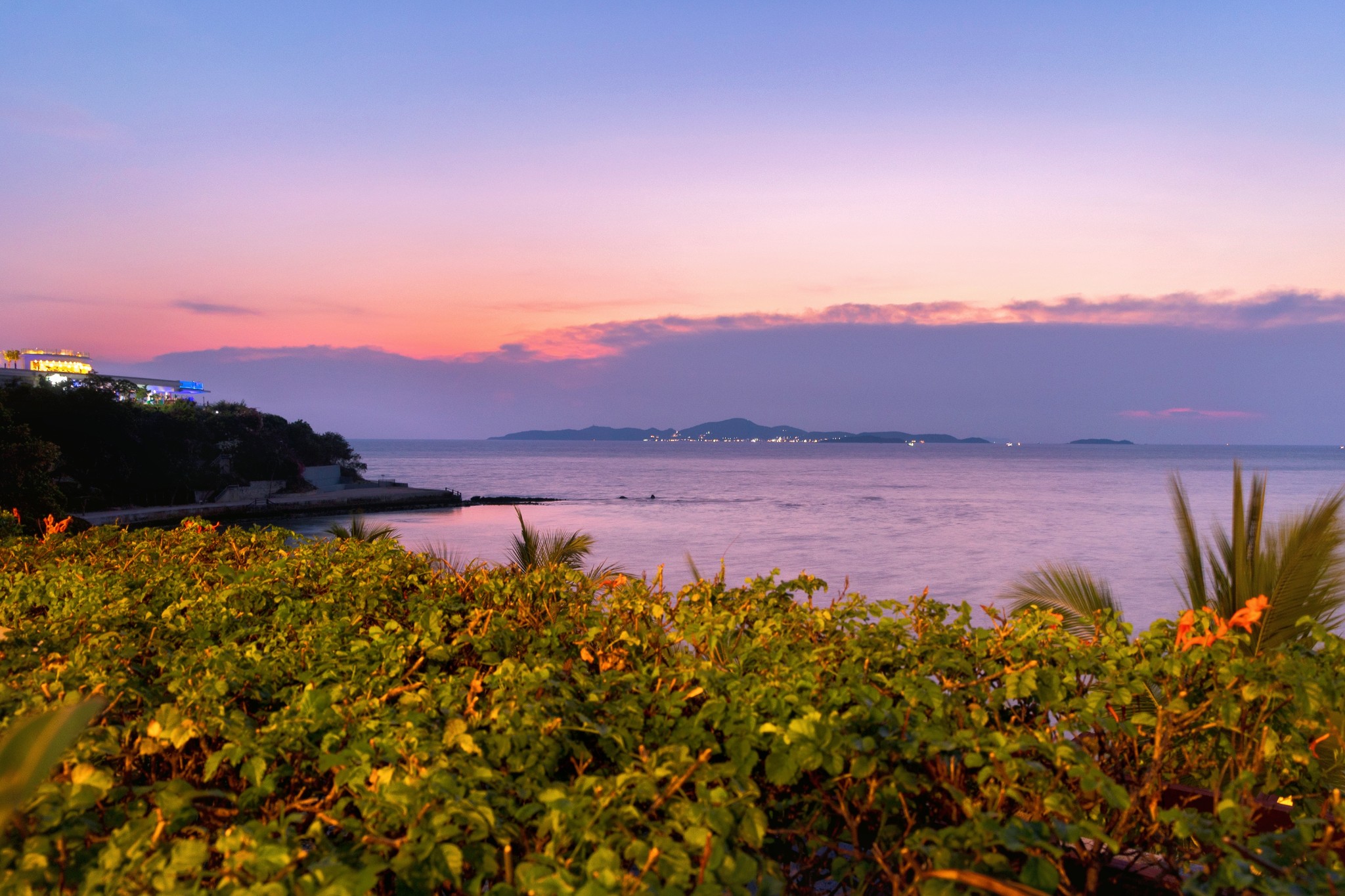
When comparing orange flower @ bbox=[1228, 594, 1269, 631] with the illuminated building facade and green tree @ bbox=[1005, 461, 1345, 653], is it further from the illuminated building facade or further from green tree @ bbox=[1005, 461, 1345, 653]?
the illuminated building facade

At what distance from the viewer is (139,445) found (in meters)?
43.0

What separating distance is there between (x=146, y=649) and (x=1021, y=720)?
3094 millimetres

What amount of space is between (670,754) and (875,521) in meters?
49.2

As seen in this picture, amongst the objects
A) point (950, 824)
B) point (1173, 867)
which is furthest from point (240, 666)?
point (1173, 867)

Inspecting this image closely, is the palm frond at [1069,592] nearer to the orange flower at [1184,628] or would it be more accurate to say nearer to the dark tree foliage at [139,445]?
the orange flower at [1184,628]

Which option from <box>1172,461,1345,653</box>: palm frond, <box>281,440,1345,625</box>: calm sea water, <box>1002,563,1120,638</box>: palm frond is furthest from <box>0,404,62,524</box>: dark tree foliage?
<box>1172,461,1345,653</box>: palm frond

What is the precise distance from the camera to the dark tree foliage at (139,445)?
129ft

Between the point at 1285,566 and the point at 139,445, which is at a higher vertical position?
the point at 1285,566

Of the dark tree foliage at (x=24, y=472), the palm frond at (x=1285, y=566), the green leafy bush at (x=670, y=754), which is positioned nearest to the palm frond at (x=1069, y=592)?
the palm frond at (x=1285, y=566)

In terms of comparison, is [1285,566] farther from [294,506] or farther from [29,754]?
[294,506]

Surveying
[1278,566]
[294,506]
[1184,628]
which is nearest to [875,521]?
[294,506]

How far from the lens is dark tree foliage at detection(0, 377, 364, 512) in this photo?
39250mm

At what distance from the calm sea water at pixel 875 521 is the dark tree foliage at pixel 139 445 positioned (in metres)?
7.23

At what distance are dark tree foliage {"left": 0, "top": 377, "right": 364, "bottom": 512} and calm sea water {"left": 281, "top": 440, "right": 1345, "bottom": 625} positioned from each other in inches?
285
